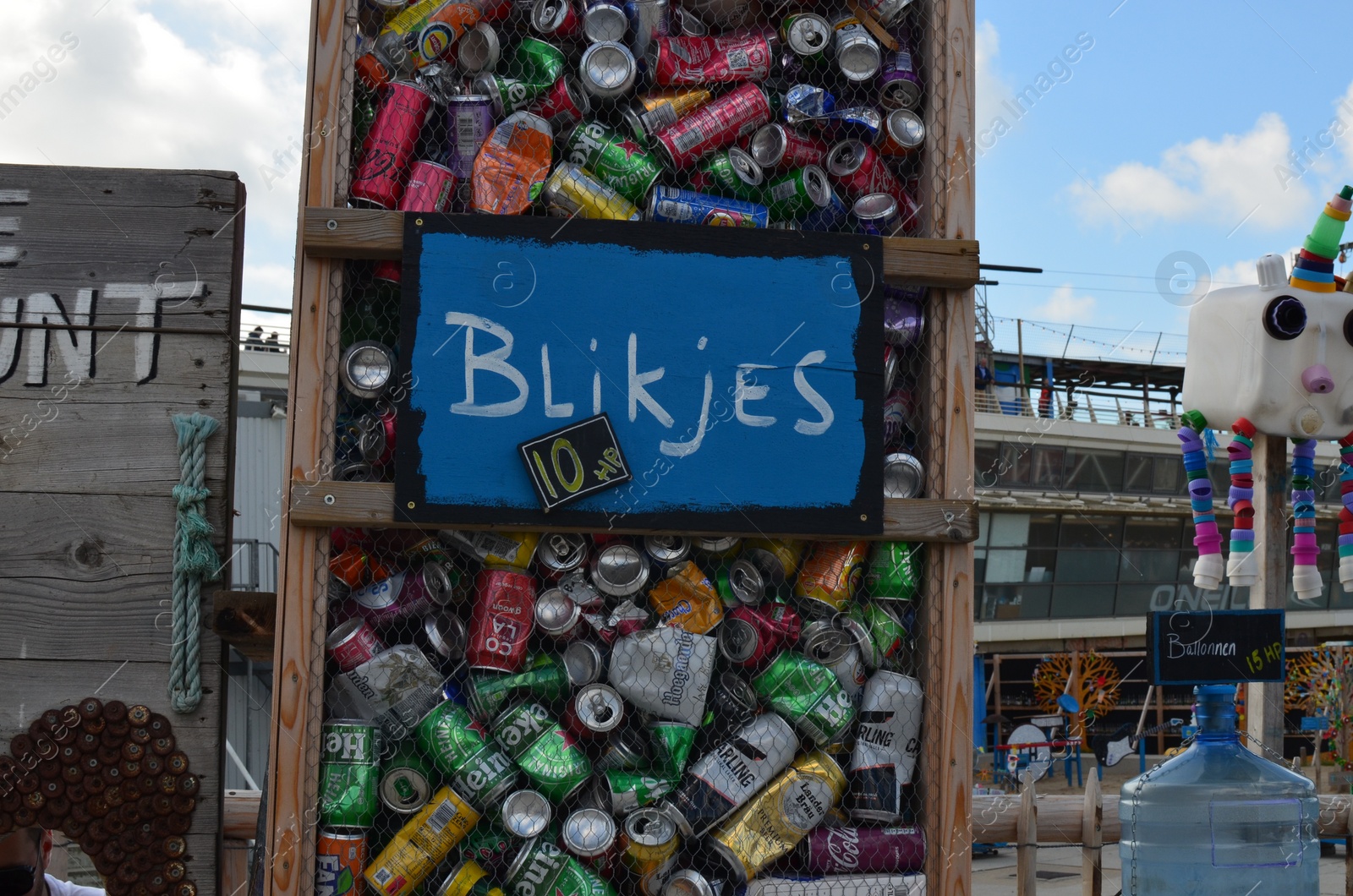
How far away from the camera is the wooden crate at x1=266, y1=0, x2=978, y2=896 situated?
2.28 meters

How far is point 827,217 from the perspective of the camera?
2611 mm

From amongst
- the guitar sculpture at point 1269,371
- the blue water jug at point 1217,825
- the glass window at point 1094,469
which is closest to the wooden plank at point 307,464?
the blue water jug at point 1217,825

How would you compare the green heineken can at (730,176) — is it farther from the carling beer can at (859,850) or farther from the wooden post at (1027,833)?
the wooden post at (1027,833)

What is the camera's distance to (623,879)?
2.37m

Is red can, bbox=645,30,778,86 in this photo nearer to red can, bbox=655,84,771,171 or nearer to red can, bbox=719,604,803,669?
red can, bbox=655,84,771,171

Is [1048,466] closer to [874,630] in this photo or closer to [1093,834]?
[1093,834]

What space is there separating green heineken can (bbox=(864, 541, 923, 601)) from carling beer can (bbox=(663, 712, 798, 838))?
36 cm

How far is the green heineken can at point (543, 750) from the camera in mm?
2312

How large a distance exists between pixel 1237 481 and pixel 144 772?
3.12 m

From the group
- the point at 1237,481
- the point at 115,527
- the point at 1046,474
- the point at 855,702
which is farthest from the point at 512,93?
the point at 1046,474

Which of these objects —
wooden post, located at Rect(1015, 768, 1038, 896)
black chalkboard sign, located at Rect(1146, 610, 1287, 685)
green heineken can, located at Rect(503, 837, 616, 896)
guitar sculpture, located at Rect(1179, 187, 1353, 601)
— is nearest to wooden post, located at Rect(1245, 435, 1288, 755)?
guitar sculpture, located at Rect(1179, 187, 1353, 601)

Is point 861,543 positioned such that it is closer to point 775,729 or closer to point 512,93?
point 775,729

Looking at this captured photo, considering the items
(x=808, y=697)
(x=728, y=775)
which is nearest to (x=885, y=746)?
(x=808, y=697)

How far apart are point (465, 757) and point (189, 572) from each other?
765 mm
